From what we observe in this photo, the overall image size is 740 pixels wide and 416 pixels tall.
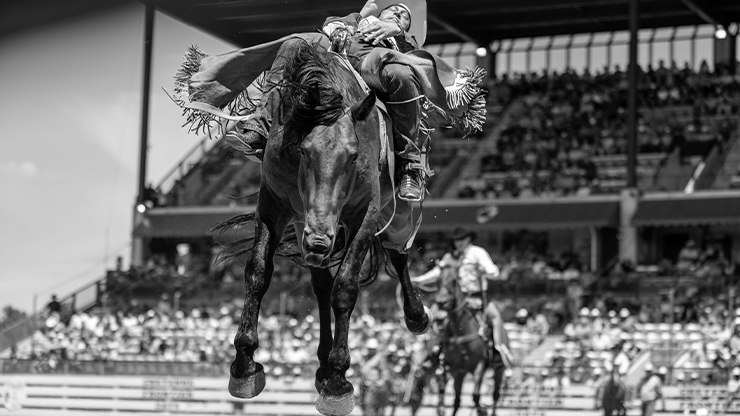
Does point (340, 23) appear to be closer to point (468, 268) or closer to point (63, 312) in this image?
point (468, 268)

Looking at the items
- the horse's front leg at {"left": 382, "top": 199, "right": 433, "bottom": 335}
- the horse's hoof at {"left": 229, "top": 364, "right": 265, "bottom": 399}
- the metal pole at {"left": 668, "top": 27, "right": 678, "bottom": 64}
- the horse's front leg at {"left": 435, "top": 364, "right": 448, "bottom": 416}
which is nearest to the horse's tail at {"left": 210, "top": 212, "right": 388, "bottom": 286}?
the horse's front leg at {"left": 382, "top": 199, "right": 433, "bottom": 335}

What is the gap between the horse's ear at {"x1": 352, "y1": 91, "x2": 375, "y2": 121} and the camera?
6320mm

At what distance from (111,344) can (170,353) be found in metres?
1.32

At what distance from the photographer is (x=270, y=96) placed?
6.77 metres

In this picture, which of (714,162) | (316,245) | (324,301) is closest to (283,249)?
(324,301)

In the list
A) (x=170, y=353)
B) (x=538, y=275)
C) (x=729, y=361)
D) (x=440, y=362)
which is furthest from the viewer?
(x=538, y=275)

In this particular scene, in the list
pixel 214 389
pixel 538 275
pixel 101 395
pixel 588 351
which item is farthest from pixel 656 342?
pixel 101 395

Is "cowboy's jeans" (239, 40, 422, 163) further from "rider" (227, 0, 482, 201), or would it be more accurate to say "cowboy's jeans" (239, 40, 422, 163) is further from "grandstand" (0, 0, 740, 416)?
"grandstand" (0, 0, 740, 416)

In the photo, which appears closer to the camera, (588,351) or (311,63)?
(311,63)

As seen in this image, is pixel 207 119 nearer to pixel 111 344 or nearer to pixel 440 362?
pixel 440 362

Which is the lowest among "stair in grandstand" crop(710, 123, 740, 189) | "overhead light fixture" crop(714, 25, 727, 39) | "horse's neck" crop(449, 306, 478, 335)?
"horse's neck" crop(449, 306, 478, 335)

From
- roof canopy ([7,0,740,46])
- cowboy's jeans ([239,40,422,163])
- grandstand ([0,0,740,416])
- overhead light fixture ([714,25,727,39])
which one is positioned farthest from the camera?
overhead light fixture ([714,25,727,39])

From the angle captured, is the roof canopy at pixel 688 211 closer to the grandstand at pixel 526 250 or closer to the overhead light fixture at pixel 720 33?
the grandstand at pixel 526 250

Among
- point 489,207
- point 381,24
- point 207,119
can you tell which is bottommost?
point 207,119
